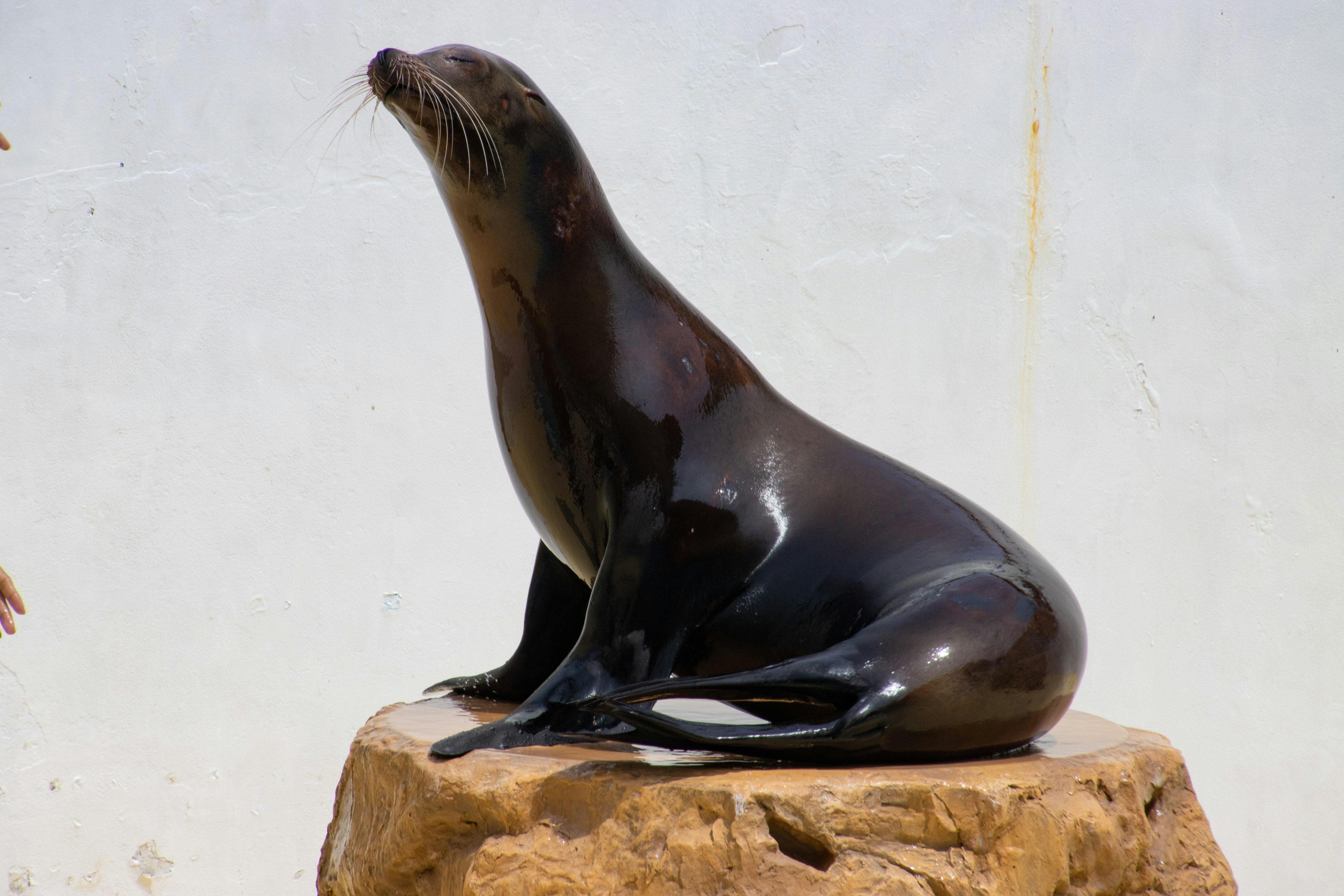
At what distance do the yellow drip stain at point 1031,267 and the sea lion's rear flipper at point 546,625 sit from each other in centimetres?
189

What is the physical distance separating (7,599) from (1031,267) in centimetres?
285

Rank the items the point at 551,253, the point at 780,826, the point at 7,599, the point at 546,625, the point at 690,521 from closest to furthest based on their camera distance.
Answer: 1. the point at 780,826
2. the point at 690,521
3. the point at 551,253
4. the point at 546,625
5. the point at 7,599

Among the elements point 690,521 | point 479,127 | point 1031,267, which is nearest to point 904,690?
point 690,521

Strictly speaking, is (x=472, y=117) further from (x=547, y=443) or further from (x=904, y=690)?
(x=904, y=690)

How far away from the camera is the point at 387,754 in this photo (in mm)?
1626

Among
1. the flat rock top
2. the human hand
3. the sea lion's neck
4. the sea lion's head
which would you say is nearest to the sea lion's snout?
the sea lion's head

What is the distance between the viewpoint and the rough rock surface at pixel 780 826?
4.26ft

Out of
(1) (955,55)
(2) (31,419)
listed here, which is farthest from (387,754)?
(1) (955,55)

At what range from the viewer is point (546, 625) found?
2.03 metres

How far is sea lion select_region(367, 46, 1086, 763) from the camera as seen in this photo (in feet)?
4.65

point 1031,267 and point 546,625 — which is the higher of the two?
point 1031,267

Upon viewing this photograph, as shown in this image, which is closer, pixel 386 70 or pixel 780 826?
pixel 780 826

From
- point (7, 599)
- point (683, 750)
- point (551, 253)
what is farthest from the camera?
point (7, 599)

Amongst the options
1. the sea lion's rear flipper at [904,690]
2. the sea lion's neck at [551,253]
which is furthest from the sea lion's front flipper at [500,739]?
the sea lion's neck at [551,253]
